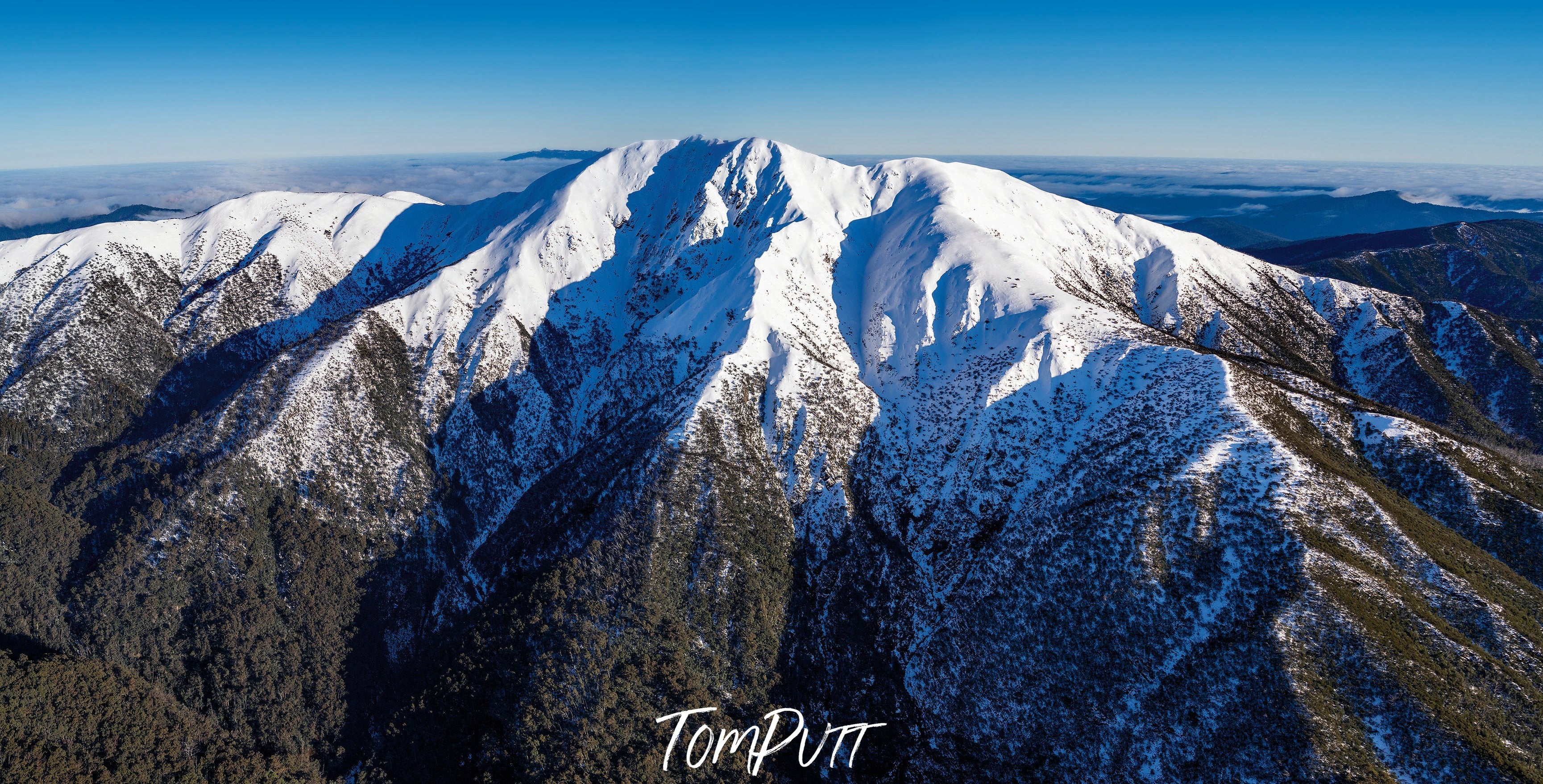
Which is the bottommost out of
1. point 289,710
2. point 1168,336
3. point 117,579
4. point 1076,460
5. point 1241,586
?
point 289,710

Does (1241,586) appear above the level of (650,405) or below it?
below

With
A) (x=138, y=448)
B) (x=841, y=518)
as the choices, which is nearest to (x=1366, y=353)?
(x=841, y=518)

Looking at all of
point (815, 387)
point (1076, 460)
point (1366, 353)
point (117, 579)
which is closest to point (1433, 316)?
point (1366, 353)

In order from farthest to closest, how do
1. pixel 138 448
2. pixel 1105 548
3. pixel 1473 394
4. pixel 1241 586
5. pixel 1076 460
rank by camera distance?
pixel 1473 394
pixel 138 448
pixel 1076 460
pixel 1105 548
pixel 1241 586

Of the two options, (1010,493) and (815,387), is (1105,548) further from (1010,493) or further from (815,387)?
(815,387)

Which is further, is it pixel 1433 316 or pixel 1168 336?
pixel 1433 316

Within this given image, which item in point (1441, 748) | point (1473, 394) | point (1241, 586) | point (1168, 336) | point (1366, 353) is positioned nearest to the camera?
point (1441, 748)
